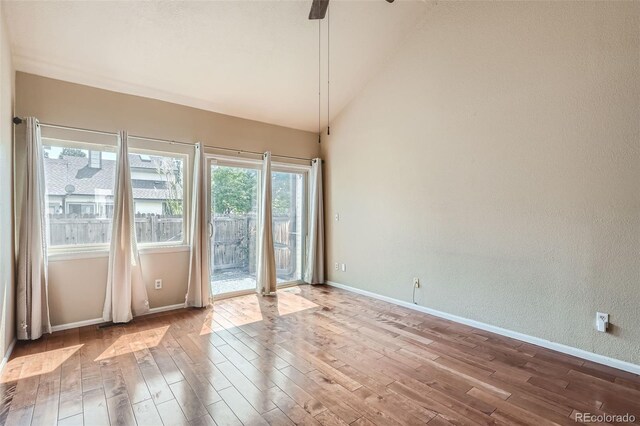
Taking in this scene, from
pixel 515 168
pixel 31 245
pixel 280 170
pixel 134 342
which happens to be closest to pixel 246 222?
pixel 280 170

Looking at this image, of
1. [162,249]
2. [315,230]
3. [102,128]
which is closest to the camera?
[102,128]

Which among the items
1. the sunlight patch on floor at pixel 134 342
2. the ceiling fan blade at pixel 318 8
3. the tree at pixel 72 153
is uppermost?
the ceiling fan blade at pixel 318 8

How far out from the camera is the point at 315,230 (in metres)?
5.52

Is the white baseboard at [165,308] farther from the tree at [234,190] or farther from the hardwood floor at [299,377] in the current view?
the tree at [234,190]

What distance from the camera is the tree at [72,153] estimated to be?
3.54 meters

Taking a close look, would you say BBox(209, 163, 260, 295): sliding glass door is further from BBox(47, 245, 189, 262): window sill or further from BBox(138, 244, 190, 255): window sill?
BBox(47, 245, 189, 262): window sill

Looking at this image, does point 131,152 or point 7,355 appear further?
point 131,152

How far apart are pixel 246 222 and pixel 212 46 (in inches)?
97.3

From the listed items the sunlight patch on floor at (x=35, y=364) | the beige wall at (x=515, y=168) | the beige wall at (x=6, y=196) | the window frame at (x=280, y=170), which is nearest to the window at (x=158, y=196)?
the window frame at (x=280, y=170)

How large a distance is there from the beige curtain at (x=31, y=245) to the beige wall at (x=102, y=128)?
0.56 feet

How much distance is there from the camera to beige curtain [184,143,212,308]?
4.21 metres

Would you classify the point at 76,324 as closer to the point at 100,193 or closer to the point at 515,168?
the point at 100,193

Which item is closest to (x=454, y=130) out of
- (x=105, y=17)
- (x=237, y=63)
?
(x=237, y=63)

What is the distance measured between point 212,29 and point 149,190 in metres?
2.09
